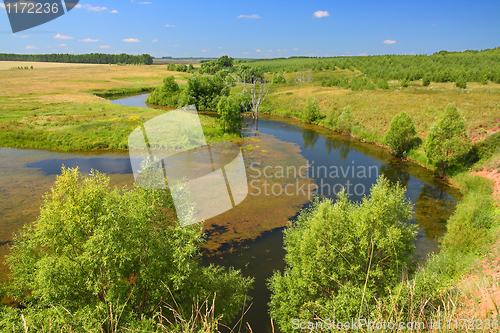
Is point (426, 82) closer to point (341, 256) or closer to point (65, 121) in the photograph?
point (341, 256)

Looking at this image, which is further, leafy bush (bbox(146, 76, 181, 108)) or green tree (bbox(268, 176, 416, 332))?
leafy bush (bbox(146, 76, 181, 108))

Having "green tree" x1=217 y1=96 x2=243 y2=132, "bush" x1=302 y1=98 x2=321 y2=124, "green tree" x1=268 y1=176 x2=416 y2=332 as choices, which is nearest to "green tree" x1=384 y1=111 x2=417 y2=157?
"bush" x1=302 y1=98 x2=321 y2=124

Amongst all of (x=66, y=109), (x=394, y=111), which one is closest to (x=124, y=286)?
(x=394, y=111)

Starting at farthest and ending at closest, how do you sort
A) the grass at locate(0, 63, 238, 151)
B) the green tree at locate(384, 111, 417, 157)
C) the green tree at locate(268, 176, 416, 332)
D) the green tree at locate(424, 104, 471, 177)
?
the grass at locate(0, 63, 238, 151)
the green tree at locate(384, 111, 417, 157)
the green tree at locate(424, 104, 471, 177)
the green tree at locate(268, 176, 416, 332)

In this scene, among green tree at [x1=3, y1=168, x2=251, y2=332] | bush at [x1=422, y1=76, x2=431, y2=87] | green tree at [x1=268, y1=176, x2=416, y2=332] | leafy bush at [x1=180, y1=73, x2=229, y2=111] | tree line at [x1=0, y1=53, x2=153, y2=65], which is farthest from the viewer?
tree line at [x1=0, y1=53, x2=153, y2=65]

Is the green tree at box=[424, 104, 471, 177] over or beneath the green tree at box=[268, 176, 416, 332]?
over

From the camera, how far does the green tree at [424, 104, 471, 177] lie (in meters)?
25.8

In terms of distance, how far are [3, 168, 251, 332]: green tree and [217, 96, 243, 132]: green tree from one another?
33.5 m

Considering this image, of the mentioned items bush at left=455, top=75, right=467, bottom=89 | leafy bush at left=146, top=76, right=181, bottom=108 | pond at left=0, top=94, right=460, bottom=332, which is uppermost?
bush at left=455, top=75, right=467, bottom=89

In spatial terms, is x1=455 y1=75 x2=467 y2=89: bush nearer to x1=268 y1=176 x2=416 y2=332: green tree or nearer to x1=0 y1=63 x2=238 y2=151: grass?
x1=0 y1=63 x2=238 y2=151: grass

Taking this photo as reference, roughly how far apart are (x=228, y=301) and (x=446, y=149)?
86.8 feet

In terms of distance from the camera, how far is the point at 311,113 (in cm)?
5456

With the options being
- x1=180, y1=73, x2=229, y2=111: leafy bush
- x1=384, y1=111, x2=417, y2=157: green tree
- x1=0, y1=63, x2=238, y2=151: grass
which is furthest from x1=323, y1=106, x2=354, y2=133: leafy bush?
x1=180, y1=73, x2=229, y2=111: leafy bush

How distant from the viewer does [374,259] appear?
11.5 m
